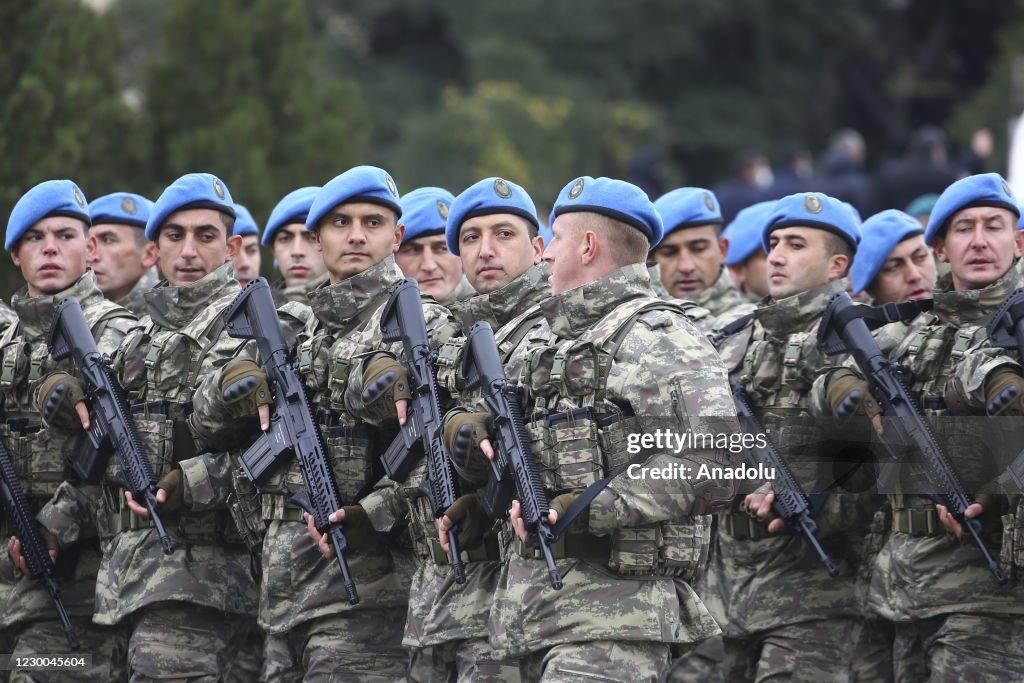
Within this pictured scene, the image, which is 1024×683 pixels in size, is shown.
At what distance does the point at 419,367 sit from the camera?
7199 millimetres

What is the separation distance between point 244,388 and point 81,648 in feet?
5.82

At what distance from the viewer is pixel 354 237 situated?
307 inches

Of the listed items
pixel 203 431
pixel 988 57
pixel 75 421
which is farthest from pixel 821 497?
pixel 988 57

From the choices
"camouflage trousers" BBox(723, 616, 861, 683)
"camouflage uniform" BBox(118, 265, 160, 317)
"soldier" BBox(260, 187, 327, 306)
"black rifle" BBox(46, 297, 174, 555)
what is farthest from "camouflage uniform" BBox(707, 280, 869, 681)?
"camouflage uniform" BBox(118, 265, 160, 317)

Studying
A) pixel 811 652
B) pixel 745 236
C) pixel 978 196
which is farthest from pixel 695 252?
pixel 811 652

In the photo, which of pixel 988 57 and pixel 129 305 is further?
pixel 988 57

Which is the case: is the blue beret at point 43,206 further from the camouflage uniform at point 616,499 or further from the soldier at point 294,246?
the camouflage uniform at point 616,499

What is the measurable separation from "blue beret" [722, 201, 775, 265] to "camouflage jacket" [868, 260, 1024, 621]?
2.24 meters

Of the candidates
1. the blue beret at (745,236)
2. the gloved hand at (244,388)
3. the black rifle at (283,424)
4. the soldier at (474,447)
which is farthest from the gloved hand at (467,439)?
the blue beret at (745,236)

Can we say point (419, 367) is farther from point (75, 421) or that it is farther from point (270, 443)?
point (75, 421)

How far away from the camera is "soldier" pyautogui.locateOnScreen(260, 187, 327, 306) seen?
9.37m

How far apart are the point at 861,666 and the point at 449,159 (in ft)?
56.1

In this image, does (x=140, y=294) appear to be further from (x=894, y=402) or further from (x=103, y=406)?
(x=894, y=402)

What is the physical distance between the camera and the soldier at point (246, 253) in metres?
10.1
